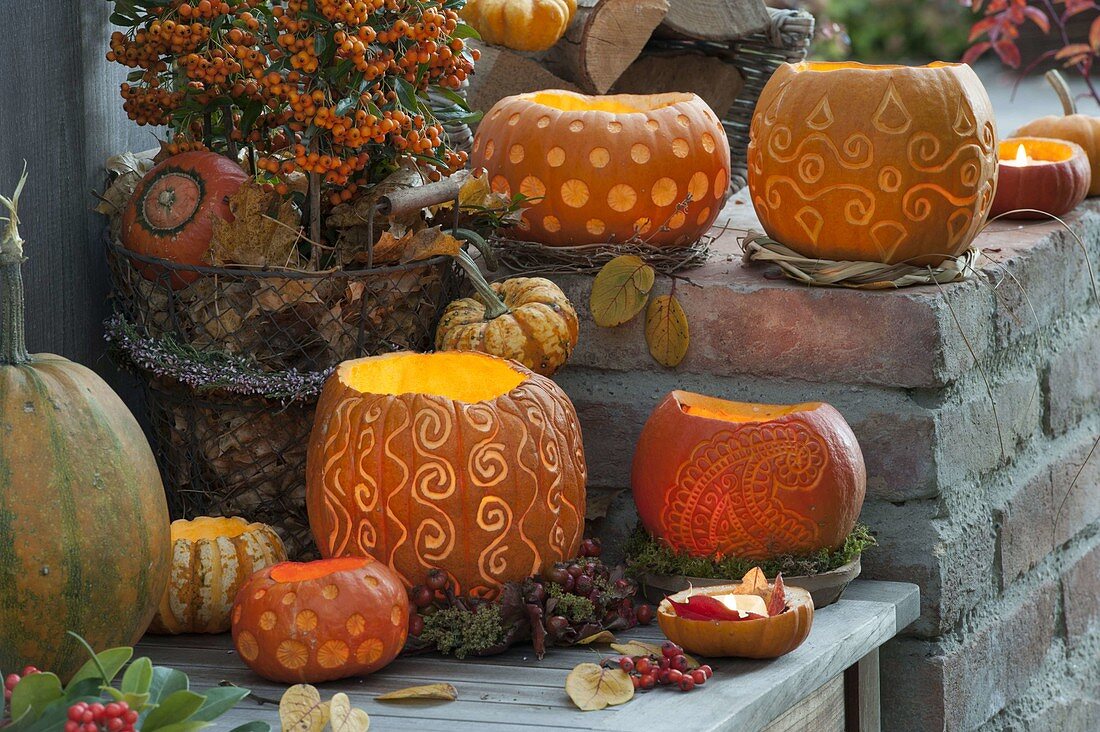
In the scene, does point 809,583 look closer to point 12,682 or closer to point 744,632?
point 744,632

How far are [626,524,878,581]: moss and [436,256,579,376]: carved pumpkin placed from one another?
0.32 metres

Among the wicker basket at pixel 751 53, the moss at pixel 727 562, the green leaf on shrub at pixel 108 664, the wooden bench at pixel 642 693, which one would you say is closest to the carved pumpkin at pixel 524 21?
the wicker basket at pixel 751 53

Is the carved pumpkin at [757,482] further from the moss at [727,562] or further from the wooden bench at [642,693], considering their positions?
the wooden bench at [642,693]

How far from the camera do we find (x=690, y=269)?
2.23 meters


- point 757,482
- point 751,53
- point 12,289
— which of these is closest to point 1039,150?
point 751,53

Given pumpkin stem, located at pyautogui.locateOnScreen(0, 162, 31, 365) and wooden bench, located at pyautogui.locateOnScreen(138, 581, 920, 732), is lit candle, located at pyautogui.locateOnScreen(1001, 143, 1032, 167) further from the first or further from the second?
pumpkin stem, located at pyautogui.locateOnScreen(0, 162, 31, 365)

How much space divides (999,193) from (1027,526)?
655 millimetres

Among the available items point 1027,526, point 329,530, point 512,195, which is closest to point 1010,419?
point 1027,526

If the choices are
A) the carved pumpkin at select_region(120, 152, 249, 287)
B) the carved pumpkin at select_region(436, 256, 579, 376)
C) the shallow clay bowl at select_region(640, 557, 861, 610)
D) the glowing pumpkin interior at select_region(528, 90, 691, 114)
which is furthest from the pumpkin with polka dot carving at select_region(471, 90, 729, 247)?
the shallow clay bowl at select_region(640, 557, 861, 610)

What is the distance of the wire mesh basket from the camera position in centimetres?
193

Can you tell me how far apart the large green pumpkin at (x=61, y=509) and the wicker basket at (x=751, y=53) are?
173cm

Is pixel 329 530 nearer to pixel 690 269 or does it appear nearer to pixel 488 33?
pixel 690 269

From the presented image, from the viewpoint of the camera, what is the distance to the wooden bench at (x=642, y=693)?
4.97ft

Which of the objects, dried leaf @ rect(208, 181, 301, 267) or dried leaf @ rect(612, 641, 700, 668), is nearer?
dried leaf @ rect(612, 641, 700, 668)
